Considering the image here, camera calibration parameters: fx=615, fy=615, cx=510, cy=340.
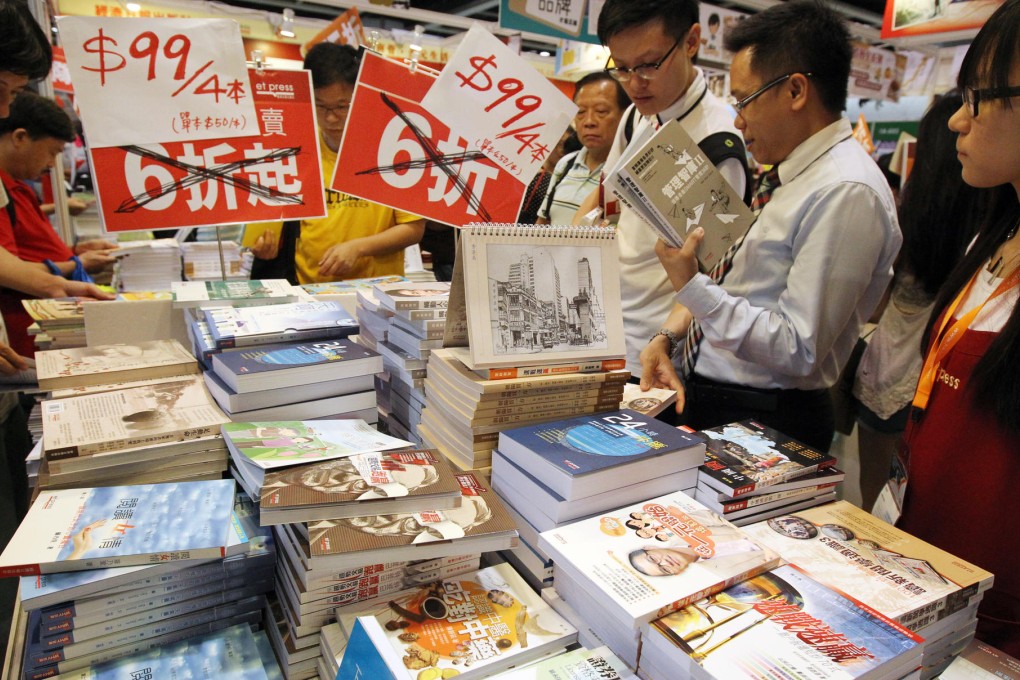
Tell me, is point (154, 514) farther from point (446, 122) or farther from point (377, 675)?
point (446, 122)

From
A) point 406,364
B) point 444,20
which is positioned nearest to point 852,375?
point 406,364

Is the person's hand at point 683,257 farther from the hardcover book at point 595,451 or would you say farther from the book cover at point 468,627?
the book cover at point 468,627

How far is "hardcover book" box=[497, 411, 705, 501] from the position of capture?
98 centimetres

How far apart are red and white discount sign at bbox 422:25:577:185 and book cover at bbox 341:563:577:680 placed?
4.11ft

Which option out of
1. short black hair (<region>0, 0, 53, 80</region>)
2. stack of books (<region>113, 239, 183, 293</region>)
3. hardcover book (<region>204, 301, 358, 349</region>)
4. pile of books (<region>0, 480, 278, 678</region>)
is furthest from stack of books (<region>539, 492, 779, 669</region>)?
stack of books (<region>113, 239, 183, 293</region>)

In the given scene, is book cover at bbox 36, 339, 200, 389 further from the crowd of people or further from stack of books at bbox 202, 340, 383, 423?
the crowd of people

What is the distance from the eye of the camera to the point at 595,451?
1054 millimetres

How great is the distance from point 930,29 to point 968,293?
3343mm

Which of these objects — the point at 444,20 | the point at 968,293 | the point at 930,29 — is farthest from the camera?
the point at 444,20

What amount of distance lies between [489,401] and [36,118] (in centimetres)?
297

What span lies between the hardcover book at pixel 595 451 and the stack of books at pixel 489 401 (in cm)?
4

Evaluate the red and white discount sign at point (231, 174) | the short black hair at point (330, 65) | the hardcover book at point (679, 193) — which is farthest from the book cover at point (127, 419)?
the short black hair at point (330, 65)

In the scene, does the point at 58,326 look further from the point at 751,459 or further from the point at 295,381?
the point at 751,459

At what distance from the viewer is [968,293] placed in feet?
3.98
